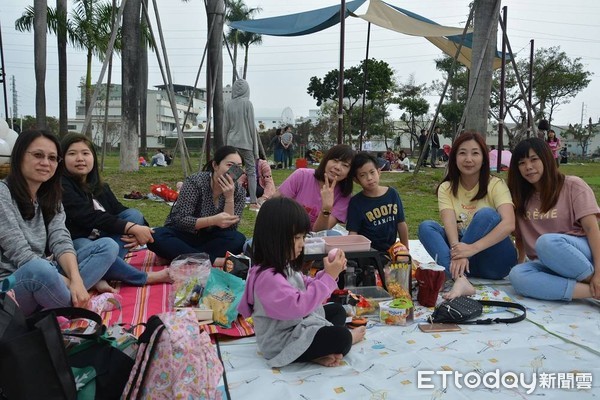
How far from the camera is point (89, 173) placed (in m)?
3.11

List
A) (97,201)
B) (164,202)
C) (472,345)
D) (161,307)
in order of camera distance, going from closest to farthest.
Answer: (472,345) < (161,307) < (97,201) < (164,202)

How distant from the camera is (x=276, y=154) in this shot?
14.0 m

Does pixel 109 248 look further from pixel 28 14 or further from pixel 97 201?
pixel 28 14

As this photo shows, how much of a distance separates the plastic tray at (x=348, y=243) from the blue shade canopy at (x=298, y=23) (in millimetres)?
5795

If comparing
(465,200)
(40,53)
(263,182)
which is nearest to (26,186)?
(465,200)

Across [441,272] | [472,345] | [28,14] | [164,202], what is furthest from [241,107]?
[28,14]

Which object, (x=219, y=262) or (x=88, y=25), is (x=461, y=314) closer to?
(x=219, y=262)

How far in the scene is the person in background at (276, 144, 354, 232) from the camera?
3.29m

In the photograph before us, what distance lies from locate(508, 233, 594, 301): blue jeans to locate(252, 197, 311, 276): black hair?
1.57 meters

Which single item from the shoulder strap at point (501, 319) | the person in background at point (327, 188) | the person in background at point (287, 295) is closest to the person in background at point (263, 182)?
the person in background at point (327, 188)

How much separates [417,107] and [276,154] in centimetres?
1368

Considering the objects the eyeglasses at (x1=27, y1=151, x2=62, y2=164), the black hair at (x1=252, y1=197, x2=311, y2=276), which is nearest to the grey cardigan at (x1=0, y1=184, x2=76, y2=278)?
the eyeglasses at (x1=27, y1=151, x2=62, y2=164)

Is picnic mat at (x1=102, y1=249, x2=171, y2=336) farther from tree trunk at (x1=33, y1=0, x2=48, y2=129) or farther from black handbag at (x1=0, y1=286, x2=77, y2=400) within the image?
tree trunk at (x1=33, y1=0, x2=48, y2=129)

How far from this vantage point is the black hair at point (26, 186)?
2361 millimetres
